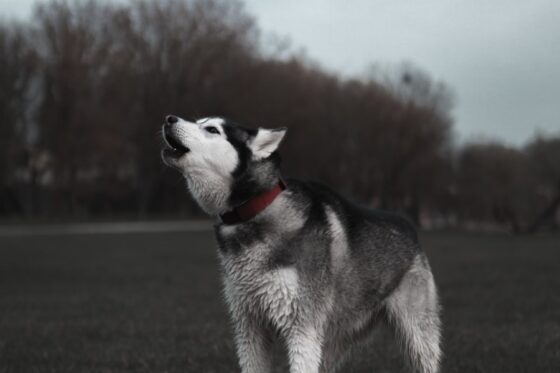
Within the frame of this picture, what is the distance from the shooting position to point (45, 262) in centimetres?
2286

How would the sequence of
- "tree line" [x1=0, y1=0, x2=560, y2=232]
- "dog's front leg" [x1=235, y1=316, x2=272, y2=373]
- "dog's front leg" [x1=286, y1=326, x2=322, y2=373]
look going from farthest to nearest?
1. "tree line" [x1=0, y1=0, x2=560, y2=232]
2. "dog's front leg" [x1=235, y1=316, x2=272, y2=373]
3. "dog's front leg" [x1=286, y1=326, x2=322, y2=373]

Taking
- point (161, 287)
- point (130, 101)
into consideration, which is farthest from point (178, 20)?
point (161, 287)

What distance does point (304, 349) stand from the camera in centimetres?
522

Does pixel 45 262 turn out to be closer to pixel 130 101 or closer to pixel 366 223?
pixel 366 223

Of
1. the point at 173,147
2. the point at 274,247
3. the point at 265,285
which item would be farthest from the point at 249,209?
the point at 173,147

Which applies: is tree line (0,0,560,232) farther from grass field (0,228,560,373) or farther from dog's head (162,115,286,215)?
dog's head (162,115,286,215)

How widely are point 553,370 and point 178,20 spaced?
4694 cm

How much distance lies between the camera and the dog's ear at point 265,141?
5.39 m

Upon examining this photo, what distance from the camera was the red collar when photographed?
5.40m

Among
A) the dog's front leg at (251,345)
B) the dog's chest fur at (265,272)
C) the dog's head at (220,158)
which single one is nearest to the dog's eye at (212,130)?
the dog's head at (220,158)

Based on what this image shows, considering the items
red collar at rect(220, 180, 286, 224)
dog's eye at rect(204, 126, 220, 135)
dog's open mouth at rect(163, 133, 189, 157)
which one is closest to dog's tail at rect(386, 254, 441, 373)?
red collar at rect(220, 180, 286, 224)

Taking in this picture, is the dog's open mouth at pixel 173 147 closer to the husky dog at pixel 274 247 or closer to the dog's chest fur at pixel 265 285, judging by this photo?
the husky dog at pixel 274 247

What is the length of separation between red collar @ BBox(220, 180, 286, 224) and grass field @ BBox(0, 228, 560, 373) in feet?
8.54

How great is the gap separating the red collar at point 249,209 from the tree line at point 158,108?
140 feet
